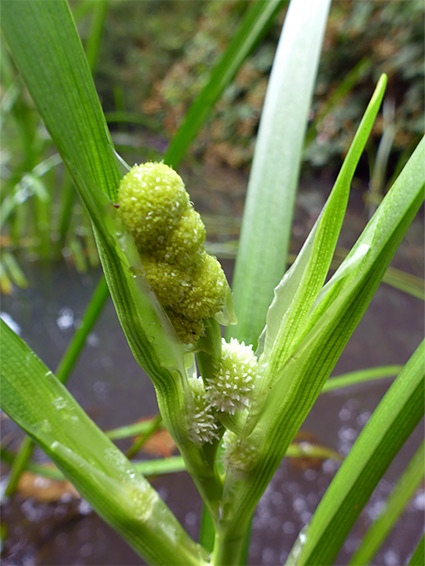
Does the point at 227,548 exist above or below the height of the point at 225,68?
below

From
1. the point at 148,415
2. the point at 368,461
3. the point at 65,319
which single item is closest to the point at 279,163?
the point at 368,461

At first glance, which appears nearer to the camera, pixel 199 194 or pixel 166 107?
pixel 199 194

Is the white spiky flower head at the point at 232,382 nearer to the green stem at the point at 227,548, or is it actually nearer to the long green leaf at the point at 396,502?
the green stem at the point at 227,548

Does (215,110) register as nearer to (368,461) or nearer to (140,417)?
(140,417)

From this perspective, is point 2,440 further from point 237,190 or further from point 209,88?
point 237,190

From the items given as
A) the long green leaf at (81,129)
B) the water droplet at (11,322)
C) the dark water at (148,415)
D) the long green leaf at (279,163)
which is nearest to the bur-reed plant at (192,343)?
the long green leaf at (81,129)

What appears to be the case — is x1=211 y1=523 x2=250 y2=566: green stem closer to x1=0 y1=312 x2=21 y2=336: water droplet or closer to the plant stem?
the plant stem

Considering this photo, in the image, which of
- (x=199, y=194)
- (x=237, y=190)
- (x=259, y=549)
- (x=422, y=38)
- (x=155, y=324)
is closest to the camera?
(x=155, y=324)

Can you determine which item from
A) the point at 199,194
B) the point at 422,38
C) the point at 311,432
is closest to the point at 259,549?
the point at 311,432
